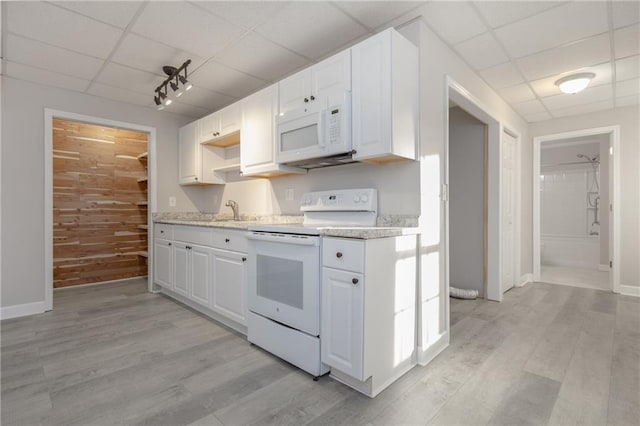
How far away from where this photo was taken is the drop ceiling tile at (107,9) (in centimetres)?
199

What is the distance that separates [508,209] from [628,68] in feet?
5.50

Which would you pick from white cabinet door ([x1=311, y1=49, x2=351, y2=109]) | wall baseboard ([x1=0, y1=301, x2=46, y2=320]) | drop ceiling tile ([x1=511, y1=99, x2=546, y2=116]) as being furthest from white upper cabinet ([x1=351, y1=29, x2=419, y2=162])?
wall baseboard ([x1=0, y1=301, x2=46, y2=320])

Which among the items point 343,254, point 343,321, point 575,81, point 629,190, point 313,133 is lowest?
point 343,321

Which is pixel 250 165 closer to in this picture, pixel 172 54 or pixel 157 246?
pixel 172 54

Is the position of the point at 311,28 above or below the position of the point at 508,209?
above

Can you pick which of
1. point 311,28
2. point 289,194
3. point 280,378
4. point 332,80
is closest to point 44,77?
point 289,194

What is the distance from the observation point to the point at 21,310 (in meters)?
3.04

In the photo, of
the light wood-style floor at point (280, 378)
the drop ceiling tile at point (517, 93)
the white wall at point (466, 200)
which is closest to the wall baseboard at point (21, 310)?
the light wood-style floor at point (280, 378)

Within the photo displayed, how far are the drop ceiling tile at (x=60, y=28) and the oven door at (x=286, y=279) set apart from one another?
1833 millimetres

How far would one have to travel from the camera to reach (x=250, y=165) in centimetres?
302

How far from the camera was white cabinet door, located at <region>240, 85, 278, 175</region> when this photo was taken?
277 cm

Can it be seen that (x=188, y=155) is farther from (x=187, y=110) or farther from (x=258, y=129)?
(x=258, y=129)

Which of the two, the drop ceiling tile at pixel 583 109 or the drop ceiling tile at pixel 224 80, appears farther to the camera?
the drop ceiling tile at pixel 583 109

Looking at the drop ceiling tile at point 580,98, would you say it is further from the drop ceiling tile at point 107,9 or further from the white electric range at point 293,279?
the drop ceiling tile at point 107,9
